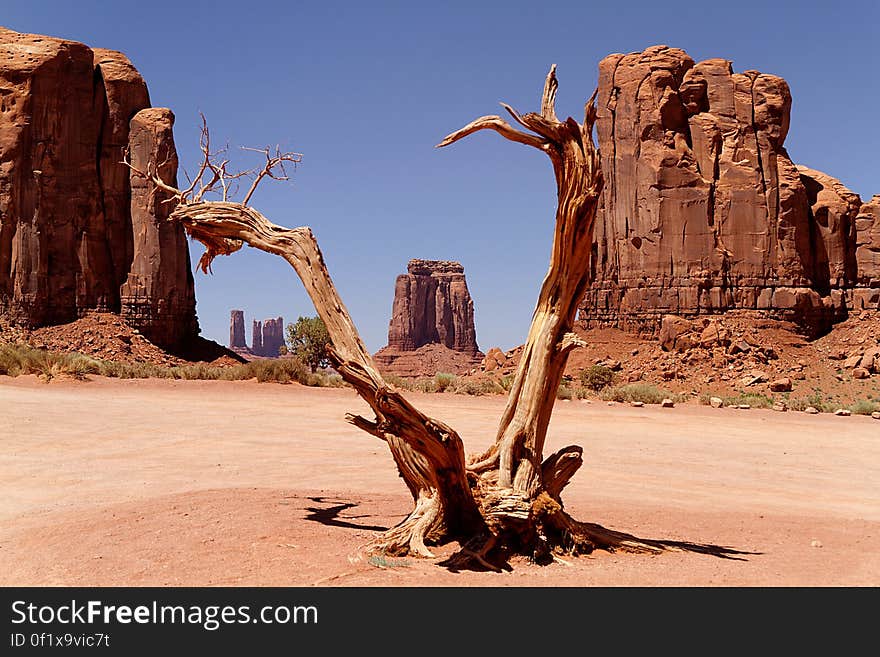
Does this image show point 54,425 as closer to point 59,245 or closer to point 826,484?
point 826,484

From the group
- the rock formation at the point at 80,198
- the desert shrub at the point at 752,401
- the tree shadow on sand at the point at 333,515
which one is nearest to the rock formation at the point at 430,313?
the rock formation at the point at 80,198

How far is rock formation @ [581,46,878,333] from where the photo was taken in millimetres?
36312

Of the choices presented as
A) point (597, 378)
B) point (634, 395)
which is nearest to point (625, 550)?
point (634, 395)

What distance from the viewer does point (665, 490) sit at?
10727mm

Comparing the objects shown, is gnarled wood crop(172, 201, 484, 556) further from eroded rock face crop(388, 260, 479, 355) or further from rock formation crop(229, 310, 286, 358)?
rock formation crop(229, 310, 286, 358)

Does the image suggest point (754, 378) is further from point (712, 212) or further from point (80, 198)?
point (80, 198)

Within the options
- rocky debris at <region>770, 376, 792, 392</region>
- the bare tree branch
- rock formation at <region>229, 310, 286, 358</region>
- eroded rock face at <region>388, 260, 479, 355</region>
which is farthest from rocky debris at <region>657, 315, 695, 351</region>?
rock formation at <region>229, 310, 286, 358</region>

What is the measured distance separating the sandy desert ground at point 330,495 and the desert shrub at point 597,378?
12381 millimetres

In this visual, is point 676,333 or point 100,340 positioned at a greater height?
point 676,333

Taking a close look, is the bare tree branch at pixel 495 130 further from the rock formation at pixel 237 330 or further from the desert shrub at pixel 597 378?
the rock formation at pixel 237 330

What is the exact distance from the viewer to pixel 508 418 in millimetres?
6766

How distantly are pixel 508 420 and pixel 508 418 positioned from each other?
0.7 inches

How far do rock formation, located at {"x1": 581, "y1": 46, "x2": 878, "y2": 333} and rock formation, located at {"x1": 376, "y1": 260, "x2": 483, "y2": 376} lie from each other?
209ft
